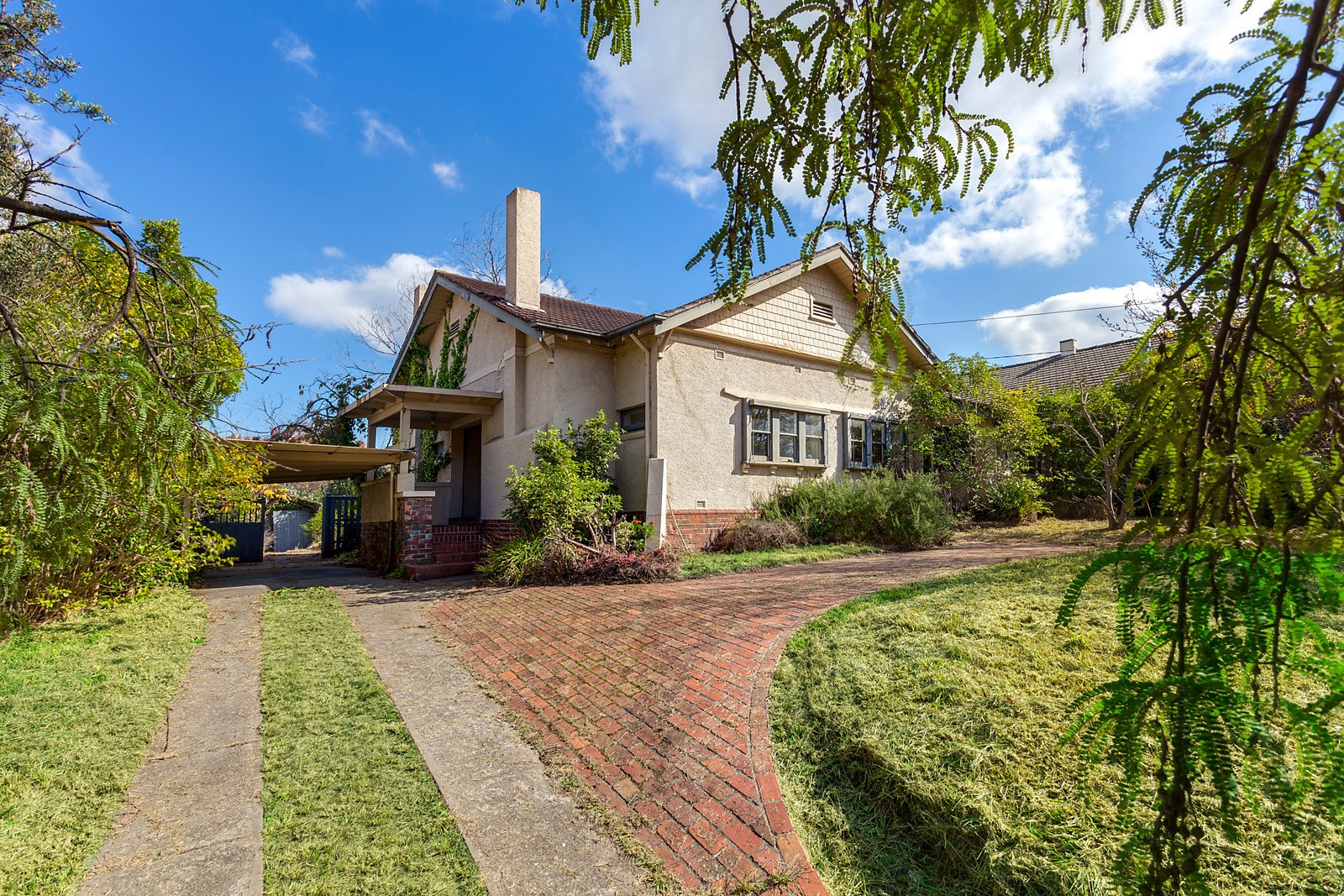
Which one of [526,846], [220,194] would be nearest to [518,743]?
[526,846]

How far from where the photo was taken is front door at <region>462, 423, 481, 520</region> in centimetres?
1470

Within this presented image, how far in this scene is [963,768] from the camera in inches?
110

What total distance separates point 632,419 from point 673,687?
801cm

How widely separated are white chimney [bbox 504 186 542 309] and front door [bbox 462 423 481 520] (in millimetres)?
3642

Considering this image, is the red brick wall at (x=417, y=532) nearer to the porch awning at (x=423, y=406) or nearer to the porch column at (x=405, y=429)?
the porch column at (x=405, y=429)

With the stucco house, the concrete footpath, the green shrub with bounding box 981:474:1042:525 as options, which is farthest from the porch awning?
the green shrub with bounding box 981:474:1042:525

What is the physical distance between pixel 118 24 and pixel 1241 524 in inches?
281

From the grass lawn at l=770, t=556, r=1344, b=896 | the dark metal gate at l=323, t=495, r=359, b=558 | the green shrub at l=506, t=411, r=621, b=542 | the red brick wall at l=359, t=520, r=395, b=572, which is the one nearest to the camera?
the grass lawn at l=770, t=556, r=1344, b=896

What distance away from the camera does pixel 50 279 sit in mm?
5465

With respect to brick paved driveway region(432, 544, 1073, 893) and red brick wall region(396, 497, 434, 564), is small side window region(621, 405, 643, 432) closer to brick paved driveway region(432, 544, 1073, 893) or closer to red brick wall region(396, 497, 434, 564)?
red brick wall region(396, 497, 434, 564)

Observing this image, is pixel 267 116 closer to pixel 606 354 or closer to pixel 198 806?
pixel 606 354

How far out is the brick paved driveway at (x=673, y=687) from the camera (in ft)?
9.25

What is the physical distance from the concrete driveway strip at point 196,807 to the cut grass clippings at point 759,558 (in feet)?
17.6

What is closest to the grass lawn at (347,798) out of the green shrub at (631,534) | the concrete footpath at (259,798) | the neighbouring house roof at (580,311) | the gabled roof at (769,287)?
the concrete footpath at (259,798)
